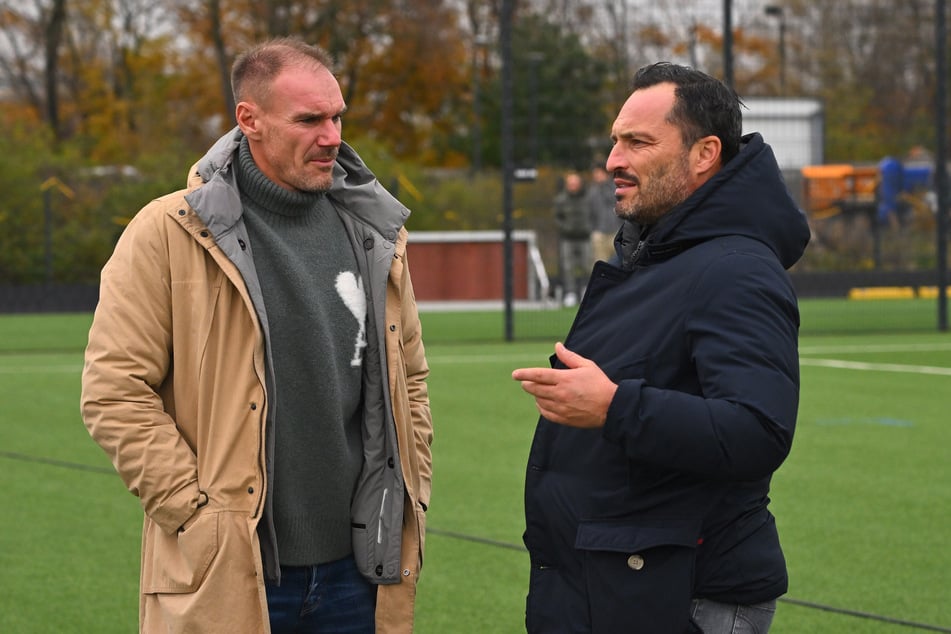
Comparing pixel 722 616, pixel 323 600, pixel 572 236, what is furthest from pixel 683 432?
pixel 572 236

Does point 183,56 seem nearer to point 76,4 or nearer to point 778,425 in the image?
point 76,4

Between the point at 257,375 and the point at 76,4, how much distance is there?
45546mm

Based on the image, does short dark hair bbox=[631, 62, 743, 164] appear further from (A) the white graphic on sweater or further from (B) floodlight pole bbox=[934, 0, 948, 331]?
(B) floodlight pole bbox=[934, 0, 948, 331]

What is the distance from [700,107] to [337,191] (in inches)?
44.1

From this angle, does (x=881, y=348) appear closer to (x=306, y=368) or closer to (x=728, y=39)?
(x=728, y=39)

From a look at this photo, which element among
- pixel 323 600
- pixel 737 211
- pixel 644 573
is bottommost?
pixel 323 600

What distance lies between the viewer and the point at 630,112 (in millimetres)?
3045

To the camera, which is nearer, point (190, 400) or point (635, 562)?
point (635, 562)

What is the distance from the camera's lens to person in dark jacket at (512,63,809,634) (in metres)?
2.76

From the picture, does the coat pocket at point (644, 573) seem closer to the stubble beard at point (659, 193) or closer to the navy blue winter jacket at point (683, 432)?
the navy blue winter jacket at point (683, 432)

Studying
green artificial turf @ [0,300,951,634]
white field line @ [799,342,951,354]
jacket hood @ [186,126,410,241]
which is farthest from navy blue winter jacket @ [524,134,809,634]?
white field line @ [799,342,951,354]

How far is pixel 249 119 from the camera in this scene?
11.7 feet

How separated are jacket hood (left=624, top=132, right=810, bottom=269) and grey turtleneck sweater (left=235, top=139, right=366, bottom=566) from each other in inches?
36.3

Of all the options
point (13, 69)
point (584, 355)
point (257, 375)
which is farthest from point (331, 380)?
point (13, 69)
